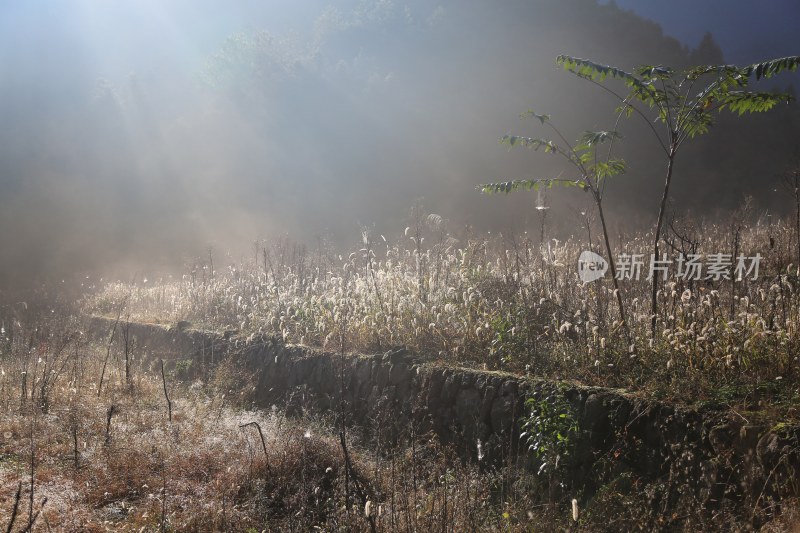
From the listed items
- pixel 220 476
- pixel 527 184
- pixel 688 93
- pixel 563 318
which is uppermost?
pixel 688 93

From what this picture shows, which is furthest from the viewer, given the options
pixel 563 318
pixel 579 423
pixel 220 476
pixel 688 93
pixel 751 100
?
pixel 563 318

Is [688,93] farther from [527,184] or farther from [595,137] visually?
[527,184]

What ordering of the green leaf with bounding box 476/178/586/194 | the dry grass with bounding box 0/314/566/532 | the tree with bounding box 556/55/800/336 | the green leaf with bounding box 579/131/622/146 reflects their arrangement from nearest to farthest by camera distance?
the dry grass with bounding box 0/314/566/532, the tree with bounding box 556/55/800/336, the green leaf with bounding box 579/131/622/146, the green leaf with bounding box 476/178/586/194

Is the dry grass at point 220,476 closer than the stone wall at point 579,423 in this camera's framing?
No

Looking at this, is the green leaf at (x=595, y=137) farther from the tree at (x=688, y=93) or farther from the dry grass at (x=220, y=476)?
the dry grass at (x=220, y=476)

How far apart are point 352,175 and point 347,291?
22265 mm

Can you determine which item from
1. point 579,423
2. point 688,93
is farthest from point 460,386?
point 688,93

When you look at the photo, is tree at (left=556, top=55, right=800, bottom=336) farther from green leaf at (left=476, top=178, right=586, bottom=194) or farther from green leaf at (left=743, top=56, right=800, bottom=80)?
green leaf at (left=476, top=178, right=586, bottom=194)

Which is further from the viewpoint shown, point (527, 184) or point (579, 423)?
point (527, 184)

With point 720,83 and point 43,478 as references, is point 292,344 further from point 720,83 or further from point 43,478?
point 720,83

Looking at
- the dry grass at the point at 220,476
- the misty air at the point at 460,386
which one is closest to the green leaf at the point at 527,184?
the misty air at the point at 460,386

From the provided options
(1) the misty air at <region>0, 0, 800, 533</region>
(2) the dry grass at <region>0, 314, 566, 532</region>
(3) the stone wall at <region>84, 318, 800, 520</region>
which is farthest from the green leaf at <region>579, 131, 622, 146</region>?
(2) the dry grass at <region>0, 314, 566, 532</region>

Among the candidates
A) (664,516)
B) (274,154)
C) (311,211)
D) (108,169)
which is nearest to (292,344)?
(664,516)

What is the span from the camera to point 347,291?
8750 mm
